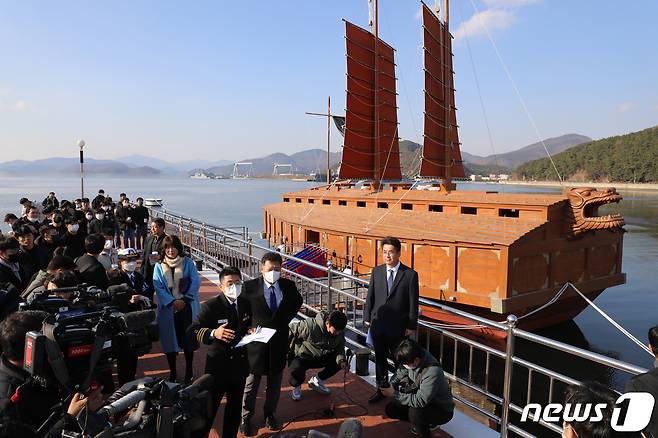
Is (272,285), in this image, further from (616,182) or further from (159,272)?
(616,182)

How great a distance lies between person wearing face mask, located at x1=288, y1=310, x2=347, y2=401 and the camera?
5293mm

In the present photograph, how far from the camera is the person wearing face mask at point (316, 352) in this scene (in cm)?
529

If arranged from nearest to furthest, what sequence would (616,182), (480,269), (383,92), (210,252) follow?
(480,269) < (210,252) < (383,92) < (616,182)

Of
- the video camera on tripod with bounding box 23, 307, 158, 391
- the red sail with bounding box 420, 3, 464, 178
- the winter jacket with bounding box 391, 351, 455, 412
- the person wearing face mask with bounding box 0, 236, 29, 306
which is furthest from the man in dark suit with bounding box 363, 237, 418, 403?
the red sail with bounding box 420, 3, 464, 178

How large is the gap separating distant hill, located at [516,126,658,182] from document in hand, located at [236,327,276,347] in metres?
147

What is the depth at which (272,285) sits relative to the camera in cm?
444

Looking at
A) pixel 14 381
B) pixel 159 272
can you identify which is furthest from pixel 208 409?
A: pixel 159 272

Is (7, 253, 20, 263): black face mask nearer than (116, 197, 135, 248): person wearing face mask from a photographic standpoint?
Yes

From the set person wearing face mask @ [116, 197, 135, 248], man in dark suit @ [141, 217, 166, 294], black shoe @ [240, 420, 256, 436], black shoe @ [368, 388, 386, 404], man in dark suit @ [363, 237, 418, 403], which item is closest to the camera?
black shoe @ [240, 420, 256, 436]

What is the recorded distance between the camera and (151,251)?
6938 millimetres

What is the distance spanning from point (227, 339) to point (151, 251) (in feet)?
12.1

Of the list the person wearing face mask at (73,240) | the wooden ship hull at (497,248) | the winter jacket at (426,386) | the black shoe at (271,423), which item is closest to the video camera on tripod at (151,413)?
the black shoe at (271,423)

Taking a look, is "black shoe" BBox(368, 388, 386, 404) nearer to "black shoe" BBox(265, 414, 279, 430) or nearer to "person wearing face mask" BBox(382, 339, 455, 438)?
"person wearing face mask" BBox(382, 339, 455, 438)

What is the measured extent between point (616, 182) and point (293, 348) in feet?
495
